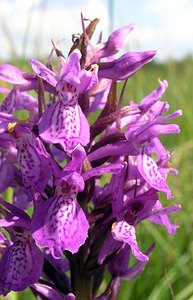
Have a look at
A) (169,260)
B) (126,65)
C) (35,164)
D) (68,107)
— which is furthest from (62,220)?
(169,260)

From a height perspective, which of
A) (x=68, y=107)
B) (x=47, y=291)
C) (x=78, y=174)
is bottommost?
(x=47, y=291)

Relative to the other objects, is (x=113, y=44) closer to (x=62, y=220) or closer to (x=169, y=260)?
(x=62, y=220)

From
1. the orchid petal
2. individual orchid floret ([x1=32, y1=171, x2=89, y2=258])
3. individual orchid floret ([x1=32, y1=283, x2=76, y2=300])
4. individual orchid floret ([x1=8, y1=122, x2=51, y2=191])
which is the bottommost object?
individual orchid floret ([x1=32, y1=283, x2=76, y2=300])

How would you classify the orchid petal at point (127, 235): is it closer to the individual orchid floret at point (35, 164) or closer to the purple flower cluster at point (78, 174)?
the purple flower cluster at point (78, 174)

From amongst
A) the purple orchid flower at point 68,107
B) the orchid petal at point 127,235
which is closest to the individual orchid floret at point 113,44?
the purple orchid flower at point 68,107

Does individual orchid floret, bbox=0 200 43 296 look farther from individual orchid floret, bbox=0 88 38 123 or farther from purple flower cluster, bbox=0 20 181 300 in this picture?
individual orchid floret, bbox=0 88 38 123

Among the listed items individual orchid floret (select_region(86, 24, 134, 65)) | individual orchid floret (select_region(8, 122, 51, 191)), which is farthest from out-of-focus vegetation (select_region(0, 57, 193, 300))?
individual orchid floret (select_region(8, 122, 51, 191))

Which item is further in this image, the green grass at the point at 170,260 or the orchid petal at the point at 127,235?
the green grass at the point at 170,260
